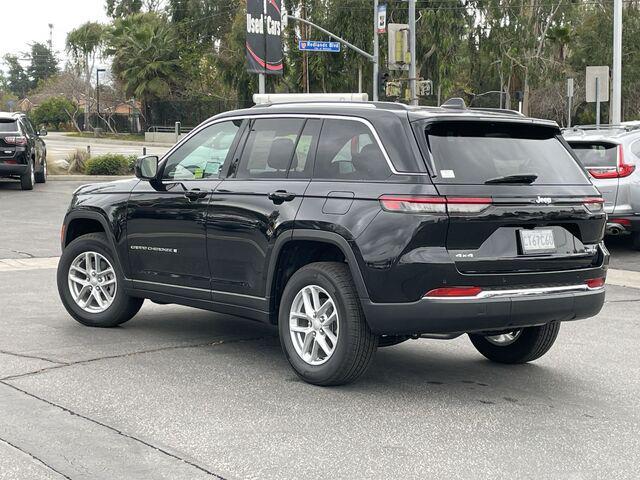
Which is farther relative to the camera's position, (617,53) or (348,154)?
(617,53)

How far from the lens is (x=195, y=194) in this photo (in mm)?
7391

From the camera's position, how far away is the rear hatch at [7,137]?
75.9 feet

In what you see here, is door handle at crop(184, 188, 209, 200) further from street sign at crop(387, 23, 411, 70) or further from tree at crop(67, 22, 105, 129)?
tree at crop(67, 22, 105, 129)

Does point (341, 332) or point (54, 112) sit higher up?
point (54, 112)

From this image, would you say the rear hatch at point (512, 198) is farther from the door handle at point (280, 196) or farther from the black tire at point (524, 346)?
the door handle at point (280, 196)

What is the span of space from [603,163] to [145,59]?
59.9m

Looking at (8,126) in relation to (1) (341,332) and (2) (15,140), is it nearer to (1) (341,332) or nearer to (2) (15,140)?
(2) (15,140)

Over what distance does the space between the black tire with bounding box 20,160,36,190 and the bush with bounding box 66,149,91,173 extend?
5.81 metres

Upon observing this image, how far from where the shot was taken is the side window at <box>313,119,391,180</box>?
627 cm

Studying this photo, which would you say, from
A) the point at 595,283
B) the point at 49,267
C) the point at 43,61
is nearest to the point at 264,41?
the point at 49,267

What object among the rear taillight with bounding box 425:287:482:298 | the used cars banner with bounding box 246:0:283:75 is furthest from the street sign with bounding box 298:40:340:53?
the rear taillight with bounding box 425:287:482:298

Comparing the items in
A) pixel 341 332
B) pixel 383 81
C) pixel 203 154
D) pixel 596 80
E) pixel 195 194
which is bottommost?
pixel 341 332

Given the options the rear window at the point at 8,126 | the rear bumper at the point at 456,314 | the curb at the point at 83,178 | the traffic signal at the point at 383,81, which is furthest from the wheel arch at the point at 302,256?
the traffic signal at the point at 383,81

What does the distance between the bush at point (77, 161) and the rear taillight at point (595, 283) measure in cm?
2513
